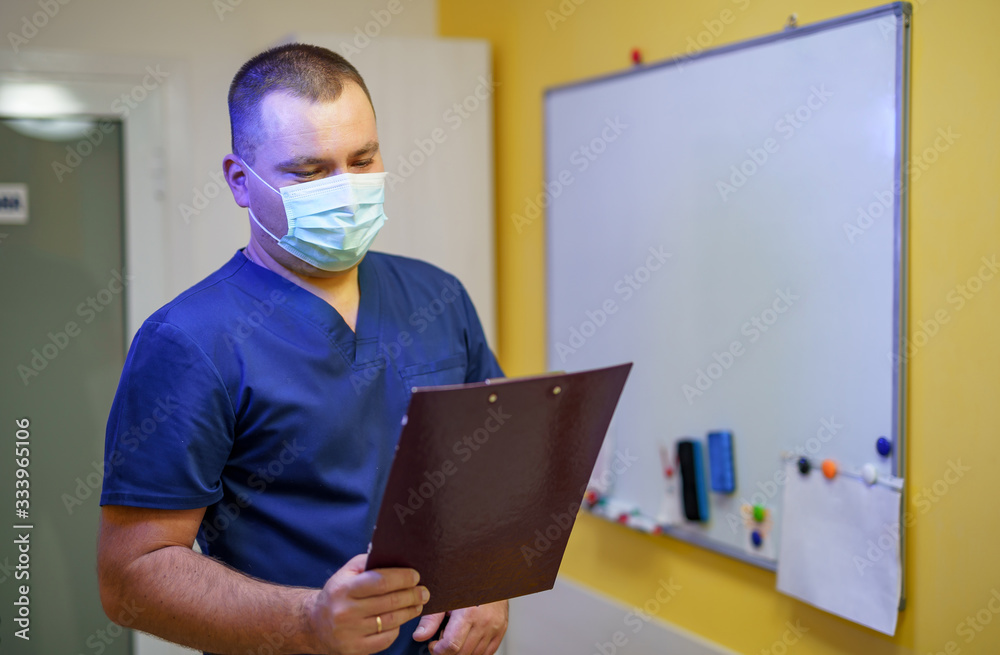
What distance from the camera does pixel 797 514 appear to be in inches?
63.7

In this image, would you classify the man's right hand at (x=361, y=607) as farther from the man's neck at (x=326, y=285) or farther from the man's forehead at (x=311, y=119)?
the man's forehead at (x=311, y=119)

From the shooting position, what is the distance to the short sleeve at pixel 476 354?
50.4 inches

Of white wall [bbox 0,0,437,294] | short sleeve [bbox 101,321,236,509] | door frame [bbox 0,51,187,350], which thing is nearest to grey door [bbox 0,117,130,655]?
door frame [bbox 0,51,187,350]

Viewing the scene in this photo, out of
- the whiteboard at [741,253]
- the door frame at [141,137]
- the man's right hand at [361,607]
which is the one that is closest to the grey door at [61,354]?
the door frame at [141,137]

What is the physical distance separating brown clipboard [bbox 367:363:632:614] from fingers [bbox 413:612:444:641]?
148 millimetres

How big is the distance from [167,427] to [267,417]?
12cm

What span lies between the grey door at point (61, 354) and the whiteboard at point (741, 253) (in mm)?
1222

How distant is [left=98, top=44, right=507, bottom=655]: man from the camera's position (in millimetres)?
933

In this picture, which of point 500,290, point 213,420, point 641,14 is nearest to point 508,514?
point 213,420

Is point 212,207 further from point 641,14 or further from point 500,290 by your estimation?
point 641,14

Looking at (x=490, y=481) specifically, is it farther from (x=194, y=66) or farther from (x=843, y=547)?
(x=194, y=66)

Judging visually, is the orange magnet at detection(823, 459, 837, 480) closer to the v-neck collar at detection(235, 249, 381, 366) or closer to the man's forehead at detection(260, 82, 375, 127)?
the v-neck collar at detection(235, 249, 381, 366)

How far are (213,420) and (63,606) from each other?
1504 mm

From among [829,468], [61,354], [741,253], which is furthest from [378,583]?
[61,354]
